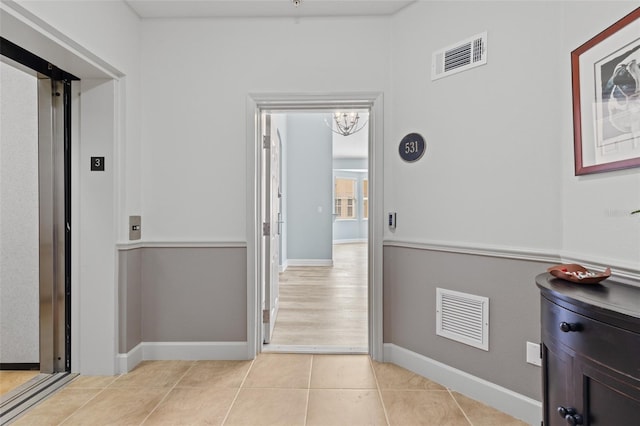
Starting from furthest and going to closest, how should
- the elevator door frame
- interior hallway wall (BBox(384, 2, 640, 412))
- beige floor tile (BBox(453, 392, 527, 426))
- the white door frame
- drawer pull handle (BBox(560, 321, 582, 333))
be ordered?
the white door frame < the elevator door frame < beige floor tile (BBox(453, 392, 527, 426)) < interior hallway wall (BBox(384, 2, 640, 412)) < drawer pull handle (BBox(560, 321, 582, 333))

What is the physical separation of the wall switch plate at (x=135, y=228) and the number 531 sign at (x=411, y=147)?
208 cm

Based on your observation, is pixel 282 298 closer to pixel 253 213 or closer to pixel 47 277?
pixel 253 213

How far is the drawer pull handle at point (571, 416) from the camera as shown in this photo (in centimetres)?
114

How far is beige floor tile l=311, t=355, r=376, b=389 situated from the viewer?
2332 mm

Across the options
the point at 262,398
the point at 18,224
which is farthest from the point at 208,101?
the point at 262,398

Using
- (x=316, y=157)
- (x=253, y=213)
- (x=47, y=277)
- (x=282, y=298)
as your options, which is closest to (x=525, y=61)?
(x=253, y=213)

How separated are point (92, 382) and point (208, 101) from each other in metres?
2.19

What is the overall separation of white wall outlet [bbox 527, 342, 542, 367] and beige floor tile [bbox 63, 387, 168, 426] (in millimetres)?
2224

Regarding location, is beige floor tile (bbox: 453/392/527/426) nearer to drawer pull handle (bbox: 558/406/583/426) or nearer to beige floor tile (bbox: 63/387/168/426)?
drawer pull handle (bbox: 558/406/583/426)

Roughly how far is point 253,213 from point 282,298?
216cm

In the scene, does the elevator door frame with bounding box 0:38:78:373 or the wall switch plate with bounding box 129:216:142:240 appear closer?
the elevator door frame with bounding box 0:38:78:373

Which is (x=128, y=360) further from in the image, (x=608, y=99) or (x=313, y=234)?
(x=313, y=234)

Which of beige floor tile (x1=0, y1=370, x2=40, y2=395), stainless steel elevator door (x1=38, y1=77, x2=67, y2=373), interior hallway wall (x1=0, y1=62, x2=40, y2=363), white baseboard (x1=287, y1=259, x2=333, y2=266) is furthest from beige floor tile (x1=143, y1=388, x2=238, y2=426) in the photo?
white baseboard (x1=287, y1=259, x2=333, y2=266)

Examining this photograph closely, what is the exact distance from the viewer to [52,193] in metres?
2.42
